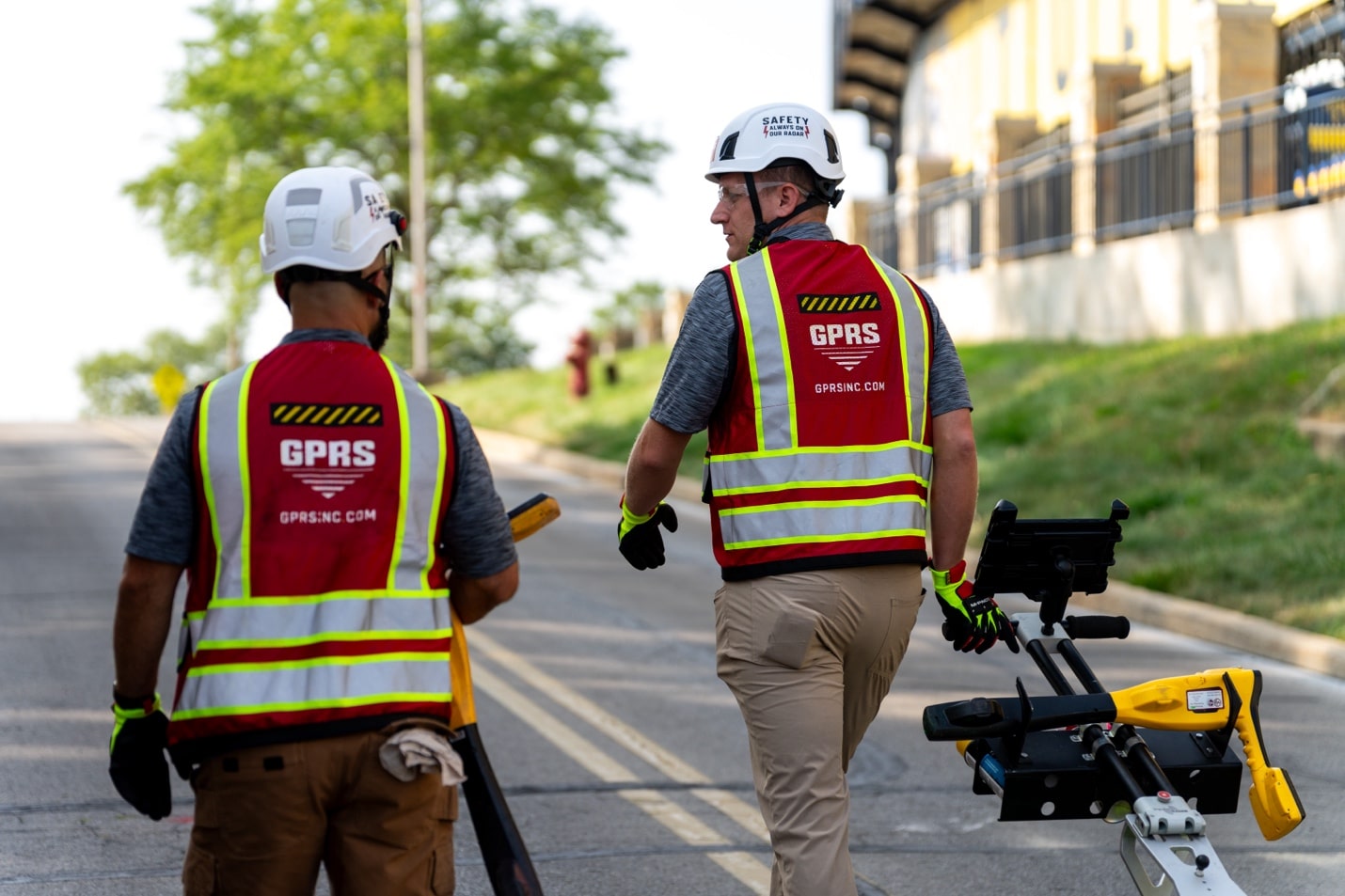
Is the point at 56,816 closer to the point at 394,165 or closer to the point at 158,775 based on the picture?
the point at 158,775

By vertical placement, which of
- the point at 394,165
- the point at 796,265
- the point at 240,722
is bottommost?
the point at 240,722

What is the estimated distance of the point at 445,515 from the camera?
2963 millimetres

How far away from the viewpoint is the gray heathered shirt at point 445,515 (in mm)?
2857

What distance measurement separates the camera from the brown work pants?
2.81 meters

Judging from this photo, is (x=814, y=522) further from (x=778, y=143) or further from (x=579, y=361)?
(x=579, y=361)

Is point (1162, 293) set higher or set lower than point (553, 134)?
lower

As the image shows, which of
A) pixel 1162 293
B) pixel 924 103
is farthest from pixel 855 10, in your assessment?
pixel 1162 293

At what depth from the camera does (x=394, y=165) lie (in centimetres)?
4044

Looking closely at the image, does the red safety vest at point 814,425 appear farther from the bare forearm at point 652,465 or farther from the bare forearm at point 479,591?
the bare forearm at point 479,591

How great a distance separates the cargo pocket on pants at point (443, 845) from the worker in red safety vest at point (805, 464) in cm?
81

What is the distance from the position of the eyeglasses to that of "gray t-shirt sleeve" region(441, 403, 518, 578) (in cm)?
104

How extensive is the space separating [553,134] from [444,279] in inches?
193

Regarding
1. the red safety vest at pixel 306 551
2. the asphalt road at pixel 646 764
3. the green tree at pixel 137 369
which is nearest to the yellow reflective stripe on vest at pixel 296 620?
the red safety vest at pixel 306 551

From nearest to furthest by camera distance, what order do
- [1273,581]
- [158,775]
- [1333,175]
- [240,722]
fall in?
[240,722], [158,775], [1273,581], [1333,175]
